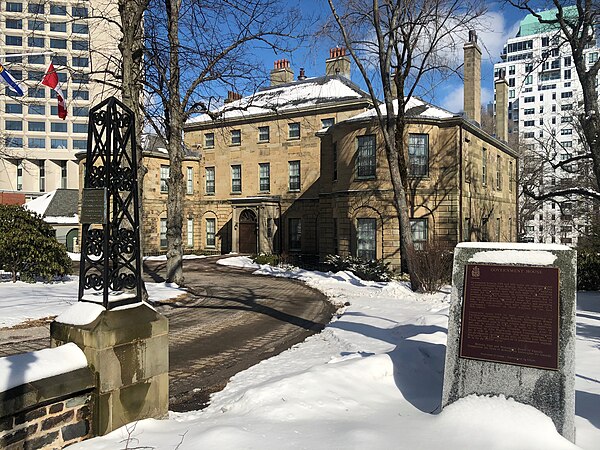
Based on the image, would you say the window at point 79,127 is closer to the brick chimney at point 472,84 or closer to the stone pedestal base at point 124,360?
the brick chimney at point 472,84

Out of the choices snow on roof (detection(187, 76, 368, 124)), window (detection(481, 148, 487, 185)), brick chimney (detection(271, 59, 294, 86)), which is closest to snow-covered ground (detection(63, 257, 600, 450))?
window (detection(481, 148, 487, 185))

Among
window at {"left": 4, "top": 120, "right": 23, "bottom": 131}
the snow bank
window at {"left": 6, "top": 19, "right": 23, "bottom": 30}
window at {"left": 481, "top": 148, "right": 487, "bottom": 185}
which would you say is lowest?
the snow bank

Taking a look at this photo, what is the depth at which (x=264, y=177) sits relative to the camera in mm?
35000

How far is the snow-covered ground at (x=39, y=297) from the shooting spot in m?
11.0

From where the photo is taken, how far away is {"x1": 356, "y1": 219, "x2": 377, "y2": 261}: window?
23.3 metres

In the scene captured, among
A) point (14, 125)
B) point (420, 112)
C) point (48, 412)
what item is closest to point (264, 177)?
point (420, 112)

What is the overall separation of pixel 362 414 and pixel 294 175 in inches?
1147

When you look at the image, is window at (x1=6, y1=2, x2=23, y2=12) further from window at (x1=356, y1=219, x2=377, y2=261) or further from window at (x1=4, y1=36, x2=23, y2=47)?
window at (x1=356, y1=219, x2=377, y2=261)

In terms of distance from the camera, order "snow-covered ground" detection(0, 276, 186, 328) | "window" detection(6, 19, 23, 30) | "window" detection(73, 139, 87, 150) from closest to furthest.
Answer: "snow-covered ground" detection(0, 276, 186, 328) → "window" detection(6, 19, 23, 30) → "window" detection(73, 139, 87, 150)

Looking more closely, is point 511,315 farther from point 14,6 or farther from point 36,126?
point 14,6

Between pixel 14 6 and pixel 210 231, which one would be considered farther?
pixel 14 6

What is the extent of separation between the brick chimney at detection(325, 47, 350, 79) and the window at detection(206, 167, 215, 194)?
1225 centimetres

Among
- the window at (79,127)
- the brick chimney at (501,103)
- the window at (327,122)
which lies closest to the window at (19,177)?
the window at (79,127)

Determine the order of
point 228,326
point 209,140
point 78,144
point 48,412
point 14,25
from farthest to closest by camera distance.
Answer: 1. point 78,144
2. point 14,25
3. point 209,140
4. point 228,326
5. point 48,412
